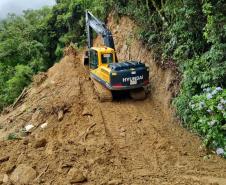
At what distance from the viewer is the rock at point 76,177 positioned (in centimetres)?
838

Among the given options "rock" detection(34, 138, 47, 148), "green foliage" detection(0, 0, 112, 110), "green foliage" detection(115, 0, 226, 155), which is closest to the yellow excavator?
"green foliage" detection(115, 0, 226, 155)

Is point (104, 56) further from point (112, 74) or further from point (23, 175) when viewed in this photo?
point (23, 175)

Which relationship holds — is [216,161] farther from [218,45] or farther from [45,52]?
[45,52]

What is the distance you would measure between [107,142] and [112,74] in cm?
294

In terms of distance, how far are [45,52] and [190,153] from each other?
22.9 metres

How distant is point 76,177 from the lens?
841cm

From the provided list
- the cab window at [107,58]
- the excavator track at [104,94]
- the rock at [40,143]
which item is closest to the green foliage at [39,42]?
the cab window at [107,58]

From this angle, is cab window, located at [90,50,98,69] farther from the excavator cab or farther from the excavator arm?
the excavator arm

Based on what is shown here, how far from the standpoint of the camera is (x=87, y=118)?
12.4m

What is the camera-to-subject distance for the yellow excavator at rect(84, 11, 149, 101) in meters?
12.8

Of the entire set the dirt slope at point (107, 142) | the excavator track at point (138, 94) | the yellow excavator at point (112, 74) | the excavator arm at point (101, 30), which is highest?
the excavator arm at point (101, 30)

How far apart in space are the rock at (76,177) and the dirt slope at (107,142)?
0.07 ft

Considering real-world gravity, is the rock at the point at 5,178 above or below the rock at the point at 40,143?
below

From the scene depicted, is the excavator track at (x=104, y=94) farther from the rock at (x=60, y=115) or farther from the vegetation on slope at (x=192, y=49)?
the vegetation on slope at (x=192, y=49)
